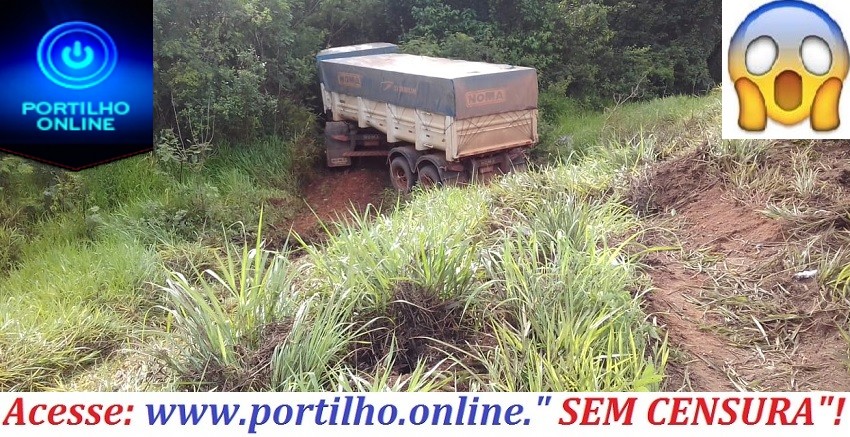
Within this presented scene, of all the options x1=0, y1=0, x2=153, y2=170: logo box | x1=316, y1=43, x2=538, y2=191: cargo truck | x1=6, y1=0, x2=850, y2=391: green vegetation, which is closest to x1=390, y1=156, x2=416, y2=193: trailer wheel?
x1=316, y1=43, x2=538, y2=191: cargo truck

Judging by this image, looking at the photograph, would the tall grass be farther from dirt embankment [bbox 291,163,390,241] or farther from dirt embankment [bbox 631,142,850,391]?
dirt embankment [bbox 291,163,390,241]

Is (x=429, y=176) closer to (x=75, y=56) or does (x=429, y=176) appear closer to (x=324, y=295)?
(x=324, y=295)

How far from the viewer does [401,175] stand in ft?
16.8

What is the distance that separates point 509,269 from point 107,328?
159cm

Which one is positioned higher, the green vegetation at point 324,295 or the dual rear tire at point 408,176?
the dual rear tire at point 408,176

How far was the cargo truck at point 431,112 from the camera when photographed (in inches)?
187

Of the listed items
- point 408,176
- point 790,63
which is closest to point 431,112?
point 408,176

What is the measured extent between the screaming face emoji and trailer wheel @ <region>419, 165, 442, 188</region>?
2048mm

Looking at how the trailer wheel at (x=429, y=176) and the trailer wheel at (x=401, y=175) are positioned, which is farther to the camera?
the trailer wheel at (x=401, y=175)

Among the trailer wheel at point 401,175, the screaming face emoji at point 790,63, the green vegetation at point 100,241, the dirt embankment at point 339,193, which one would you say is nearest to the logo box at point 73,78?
the green vegetation at point 100,241

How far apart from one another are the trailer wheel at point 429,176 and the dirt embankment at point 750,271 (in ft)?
4.15

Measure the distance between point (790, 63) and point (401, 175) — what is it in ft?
8.71

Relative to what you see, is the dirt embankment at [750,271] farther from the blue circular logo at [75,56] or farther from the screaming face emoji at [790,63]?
→ the blue circular logo at [75,56]

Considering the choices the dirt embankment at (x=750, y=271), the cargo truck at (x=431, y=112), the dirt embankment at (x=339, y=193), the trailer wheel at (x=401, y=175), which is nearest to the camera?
the dirt embankment at (x=750, y=271)
